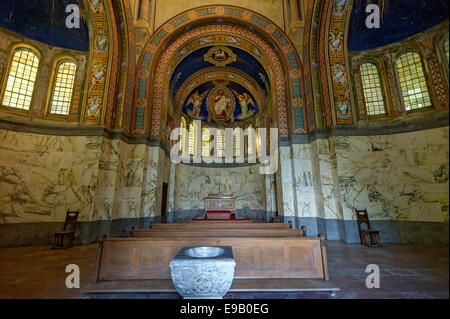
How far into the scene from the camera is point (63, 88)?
9.78 m

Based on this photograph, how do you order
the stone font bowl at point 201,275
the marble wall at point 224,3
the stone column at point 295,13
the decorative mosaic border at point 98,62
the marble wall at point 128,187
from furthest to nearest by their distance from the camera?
the marble wall at point 224,3 < the stone column at point 295,13 < the decorative mosaic border at point 98,62 < the marble wall at point 128,187 < the stone font bowl at point 201,275

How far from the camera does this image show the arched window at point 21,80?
881cm

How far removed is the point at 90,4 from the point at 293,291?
12345 millimetres

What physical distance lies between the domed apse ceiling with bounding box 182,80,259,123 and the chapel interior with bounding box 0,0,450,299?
3830 millimetres

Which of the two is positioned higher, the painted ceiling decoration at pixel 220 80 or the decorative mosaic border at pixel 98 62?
the painted ceiling decoration at pixel 220 80

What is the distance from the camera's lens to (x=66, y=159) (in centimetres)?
859

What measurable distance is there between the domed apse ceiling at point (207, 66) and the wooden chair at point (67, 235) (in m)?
9.31

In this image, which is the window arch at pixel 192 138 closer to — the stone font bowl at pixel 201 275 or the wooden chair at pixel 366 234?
the wooden chair at pixel 366 234

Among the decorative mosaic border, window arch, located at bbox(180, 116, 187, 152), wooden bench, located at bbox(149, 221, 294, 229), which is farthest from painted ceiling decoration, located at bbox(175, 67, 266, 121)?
wooden bench, located at bbox(149, 221, 294, 229)

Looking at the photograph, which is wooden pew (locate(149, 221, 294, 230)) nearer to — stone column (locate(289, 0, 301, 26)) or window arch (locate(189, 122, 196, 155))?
stone column (locate(289, 0, 301, 26))

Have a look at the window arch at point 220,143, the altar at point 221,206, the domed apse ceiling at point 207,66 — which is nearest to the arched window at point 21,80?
the domed apse ceiling at point 207,66

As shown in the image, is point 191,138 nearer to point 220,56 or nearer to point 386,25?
point 220,56

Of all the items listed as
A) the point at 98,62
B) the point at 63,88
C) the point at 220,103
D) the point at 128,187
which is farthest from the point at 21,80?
the point at 220,103

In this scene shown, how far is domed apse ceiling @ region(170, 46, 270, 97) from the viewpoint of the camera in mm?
13492
